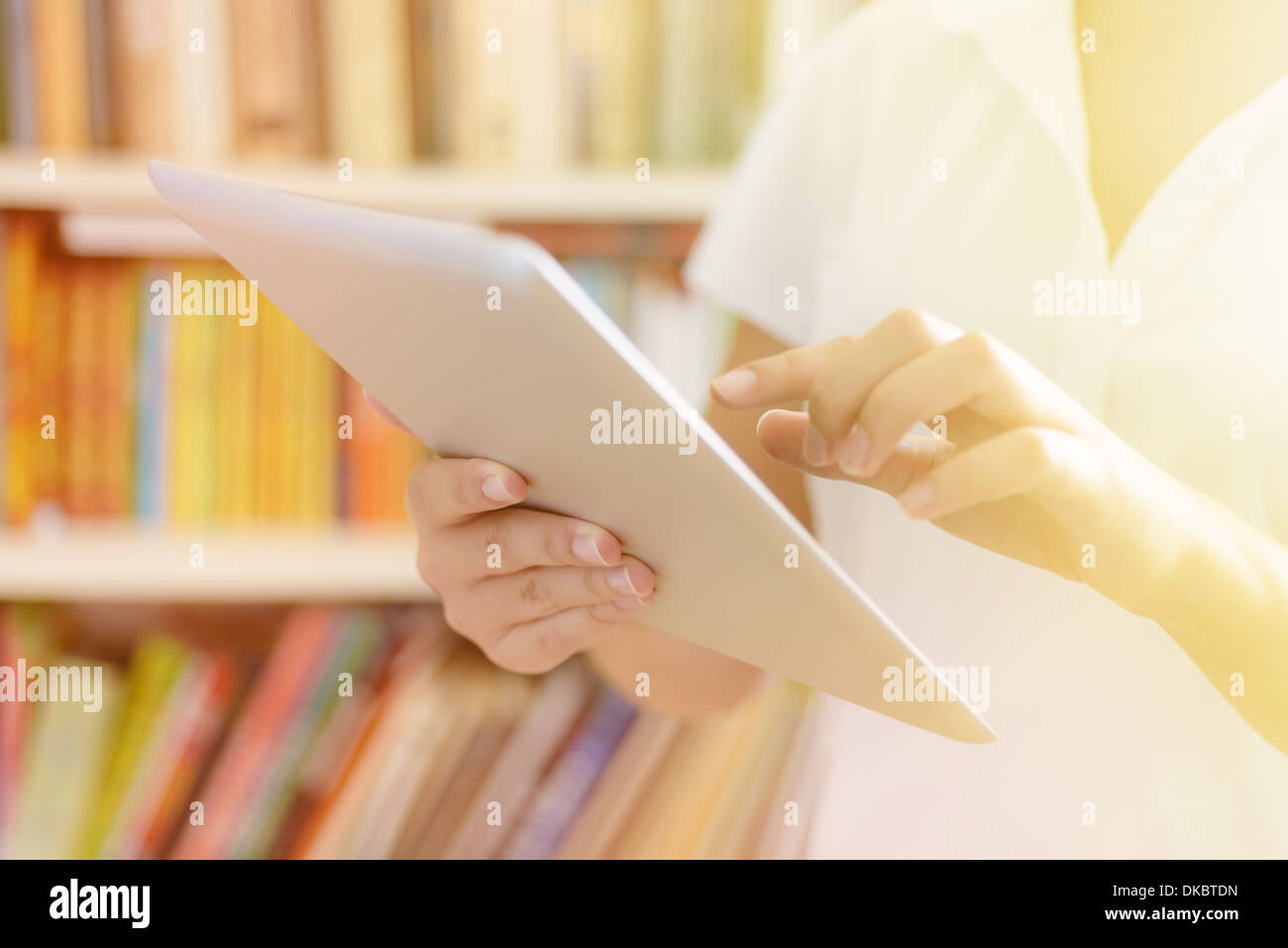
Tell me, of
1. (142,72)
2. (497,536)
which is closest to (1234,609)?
(497,536)

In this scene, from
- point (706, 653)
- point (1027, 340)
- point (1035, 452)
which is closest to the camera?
point (1035, 452)

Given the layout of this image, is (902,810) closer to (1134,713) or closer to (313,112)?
(1134,713)

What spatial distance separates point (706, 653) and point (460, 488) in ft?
1.04

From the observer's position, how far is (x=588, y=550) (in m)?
0.46

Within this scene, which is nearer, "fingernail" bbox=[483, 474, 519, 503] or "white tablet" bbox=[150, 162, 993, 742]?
"white tablet" bbox=[150, 162, 993, 742]

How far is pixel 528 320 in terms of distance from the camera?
1.11 ft

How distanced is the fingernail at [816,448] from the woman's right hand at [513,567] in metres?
0.10

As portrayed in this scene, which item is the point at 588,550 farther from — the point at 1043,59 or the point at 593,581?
the point at 1043,59

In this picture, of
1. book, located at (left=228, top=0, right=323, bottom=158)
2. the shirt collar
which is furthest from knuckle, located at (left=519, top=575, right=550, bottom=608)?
book, located at (left=228, top=0, right=323, bottom=158)

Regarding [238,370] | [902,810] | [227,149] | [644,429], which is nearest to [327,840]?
[238,370]

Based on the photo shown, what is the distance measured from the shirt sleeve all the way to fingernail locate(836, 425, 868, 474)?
0.32 metres

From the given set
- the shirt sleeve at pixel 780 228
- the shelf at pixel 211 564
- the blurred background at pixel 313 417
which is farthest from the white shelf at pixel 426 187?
the shelf at pixel 211 564

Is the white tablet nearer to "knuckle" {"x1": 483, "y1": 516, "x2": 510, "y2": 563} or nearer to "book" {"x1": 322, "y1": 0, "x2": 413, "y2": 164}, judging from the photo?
"knuckle" {"x1": 483, "y1": 516, "x2": 510, "y2": 563}

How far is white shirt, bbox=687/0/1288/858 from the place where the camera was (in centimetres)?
54
